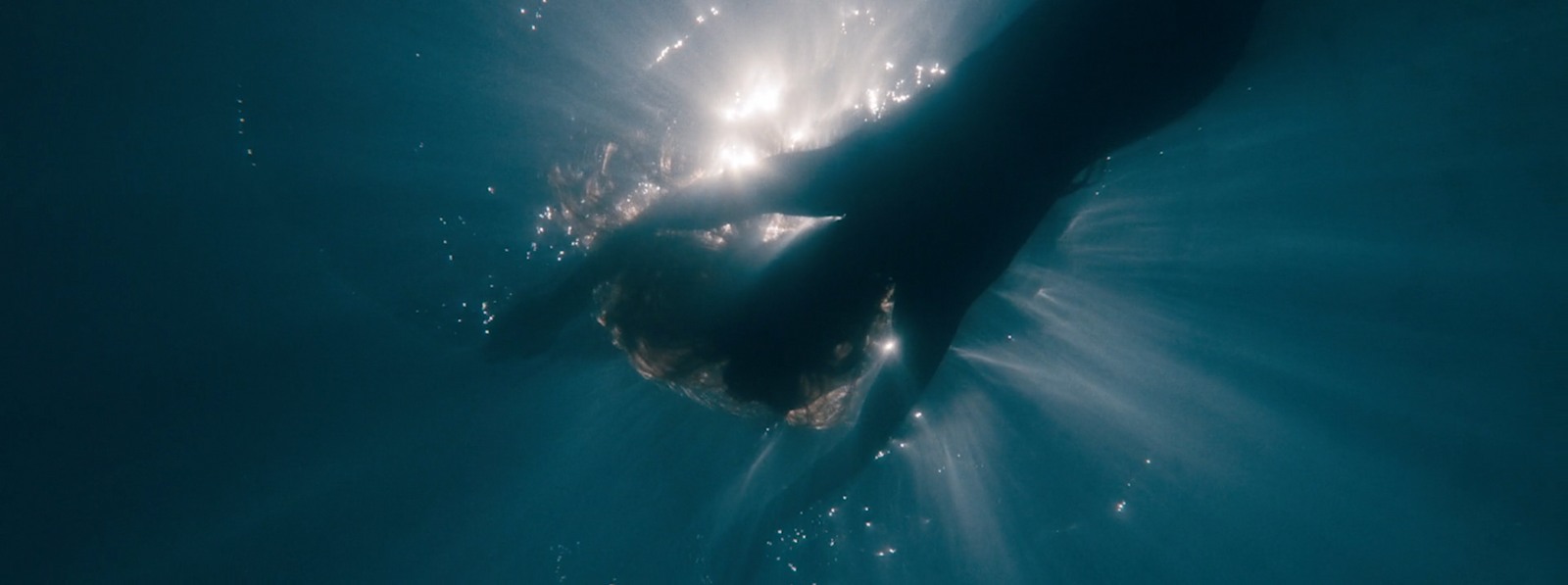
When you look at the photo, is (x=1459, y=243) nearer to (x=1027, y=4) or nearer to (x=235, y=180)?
(x=1027, y=4)

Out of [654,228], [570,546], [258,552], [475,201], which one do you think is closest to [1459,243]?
[654,228]

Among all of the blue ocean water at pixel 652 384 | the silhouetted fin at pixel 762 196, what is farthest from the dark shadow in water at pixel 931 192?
the blue ocean water at pixel 652 384

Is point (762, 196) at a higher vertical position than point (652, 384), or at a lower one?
higher

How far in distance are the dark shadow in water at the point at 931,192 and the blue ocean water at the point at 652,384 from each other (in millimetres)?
635

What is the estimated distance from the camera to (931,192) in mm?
3982

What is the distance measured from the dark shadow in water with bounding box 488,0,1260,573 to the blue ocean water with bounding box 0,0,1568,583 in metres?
0.63

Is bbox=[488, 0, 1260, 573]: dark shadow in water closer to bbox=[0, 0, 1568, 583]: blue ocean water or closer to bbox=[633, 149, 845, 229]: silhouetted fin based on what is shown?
bbox=[633, 149, 845, 229]: silhouetted fin

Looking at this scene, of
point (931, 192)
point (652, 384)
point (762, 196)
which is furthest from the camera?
point (652, 384)

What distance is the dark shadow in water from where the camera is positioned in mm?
A: 3600

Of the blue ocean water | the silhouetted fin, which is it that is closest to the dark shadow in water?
the silhouetted fin

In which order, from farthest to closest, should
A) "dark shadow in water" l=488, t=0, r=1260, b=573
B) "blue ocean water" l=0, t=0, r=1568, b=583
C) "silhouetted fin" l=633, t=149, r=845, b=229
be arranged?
"blue ocean water" l=0, t=0, r=1568, b=583, "silhouetted fin" l=633, t=149, r=845, b=229, "dark shadow in water" l=488, t=0, r=1260, b=573

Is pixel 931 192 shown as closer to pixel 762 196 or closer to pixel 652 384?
pixel 762 196

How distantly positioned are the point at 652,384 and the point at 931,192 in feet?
11.1

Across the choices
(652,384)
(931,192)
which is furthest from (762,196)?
(652,384)
